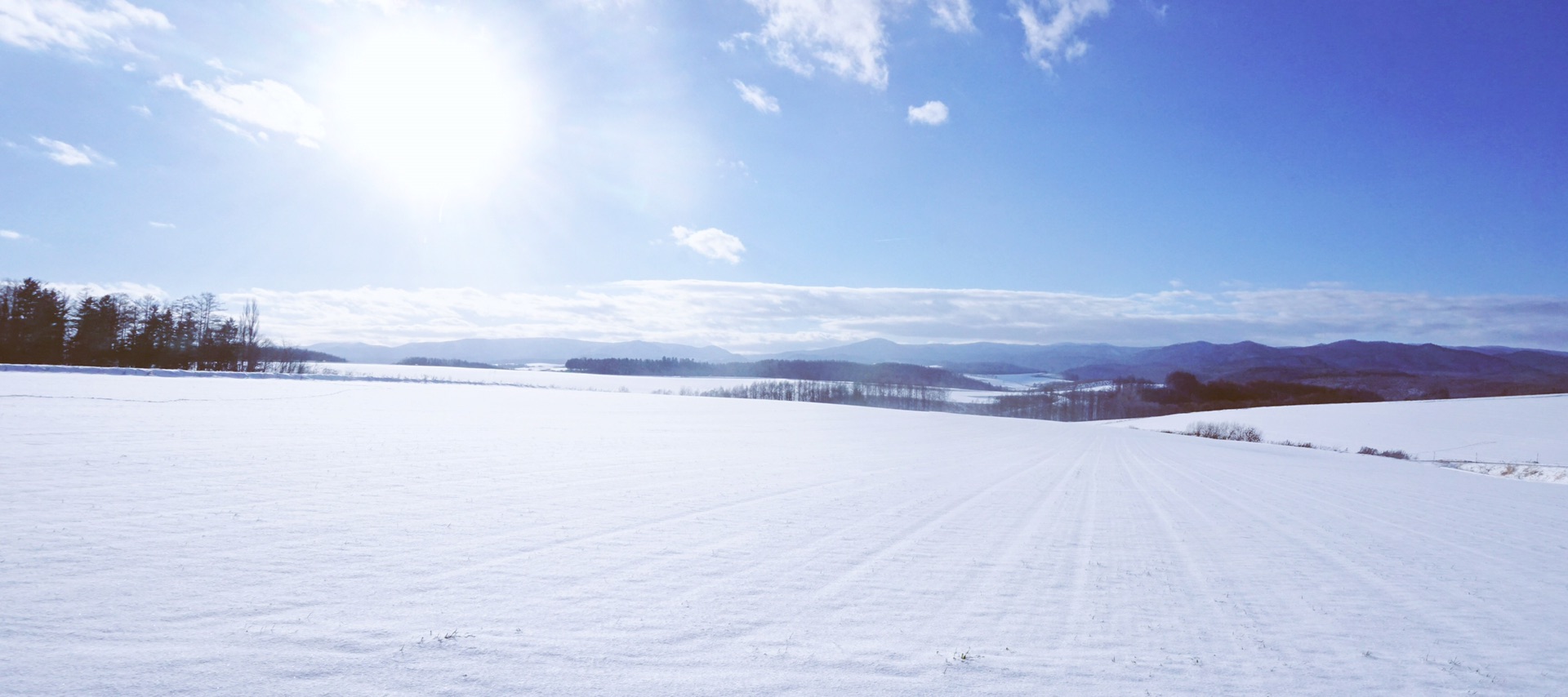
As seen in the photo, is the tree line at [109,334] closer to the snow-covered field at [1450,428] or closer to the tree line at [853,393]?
the tree line at [853,393]

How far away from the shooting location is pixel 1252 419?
67750 millimetres

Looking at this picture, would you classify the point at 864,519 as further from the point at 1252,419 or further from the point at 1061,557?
the point at 1252,419

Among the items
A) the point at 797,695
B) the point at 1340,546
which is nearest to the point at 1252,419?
the point at 1340,546

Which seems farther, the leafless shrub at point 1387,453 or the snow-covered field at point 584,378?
the snow-covered field at point 584,378

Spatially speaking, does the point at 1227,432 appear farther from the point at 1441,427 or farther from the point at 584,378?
the point at 584,378

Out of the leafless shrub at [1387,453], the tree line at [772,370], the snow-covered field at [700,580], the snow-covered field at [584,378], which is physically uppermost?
the tree line at [772,370]

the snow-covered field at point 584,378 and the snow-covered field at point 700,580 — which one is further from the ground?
the snow-covered field at point 584,378

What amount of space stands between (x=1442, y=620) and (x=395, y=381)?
6432 cm

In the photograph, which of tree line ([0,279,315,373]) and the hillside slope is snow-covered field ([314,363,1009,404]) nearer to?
tree line ([0,279,315,373])

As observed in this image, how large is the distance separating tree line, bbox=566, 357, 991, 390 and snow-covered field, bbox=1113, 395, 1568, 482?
72.6m

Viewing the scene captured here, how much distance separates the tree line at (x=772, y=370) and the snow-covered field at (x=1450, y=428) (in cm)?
7261

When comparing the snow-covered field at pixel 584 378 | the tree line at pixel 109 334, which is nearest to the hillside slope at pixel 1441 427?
the snow-covered field at pixel 584 378

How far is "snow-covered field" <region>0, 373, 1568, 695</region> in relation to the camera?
4.52 meters

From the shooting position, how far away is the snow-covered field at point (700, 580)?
4.52 meters
